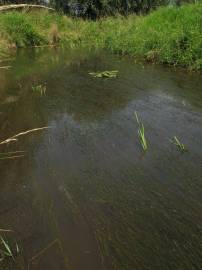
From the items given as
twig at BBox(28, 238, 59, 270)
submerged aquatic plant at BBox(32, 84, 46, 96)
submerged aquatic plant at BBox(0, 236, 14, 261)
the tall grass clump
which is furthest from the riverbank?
submerged aquatic plant at BBox(0, 236, 14, 261)

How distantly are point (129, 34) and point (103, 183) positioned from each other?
1370cm

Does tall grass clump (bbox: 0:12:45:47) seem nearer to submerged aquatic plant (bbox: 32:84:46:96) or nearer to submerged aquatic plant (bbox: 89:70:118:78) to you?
submerged aquatic plant (bbox: 89:70:118:78)

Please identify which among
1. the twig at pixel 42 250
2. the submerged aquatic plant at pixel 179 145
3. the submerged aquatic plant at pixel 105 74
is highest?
the submerged aquatic plant at pixel 179 145

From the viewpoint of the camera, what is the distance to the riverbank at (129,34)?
12.5 m

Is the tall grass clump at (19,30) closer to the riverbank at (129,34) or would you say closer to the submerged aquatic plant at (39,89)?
the riverbank at (129,34)

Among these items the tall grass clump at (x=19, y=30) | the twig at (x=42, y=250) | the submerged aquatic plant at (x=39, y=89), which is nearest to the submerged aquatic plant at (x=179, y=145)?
Answer: the twig at (x=42, y=250)

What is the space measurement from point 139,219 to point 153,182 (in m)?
0.84

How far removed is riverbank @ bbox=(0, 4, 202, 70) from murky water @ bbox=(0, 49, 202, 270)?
3.89 m

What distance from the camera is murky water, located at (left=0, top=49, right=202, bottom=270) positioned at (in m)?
3.31

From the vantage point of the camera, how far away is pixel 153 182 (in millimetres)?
4531

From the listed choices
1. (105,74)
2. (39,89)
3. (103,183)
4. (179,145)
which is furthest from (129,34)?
(103,183)

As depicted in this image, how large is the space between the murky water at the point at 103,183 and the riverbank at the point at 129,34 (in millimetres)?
3895

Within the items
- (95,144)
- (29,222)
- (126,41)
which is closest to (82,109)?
(95,144)

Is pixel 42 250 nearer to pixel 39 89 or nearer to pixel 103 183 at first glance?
pixel 103 183
